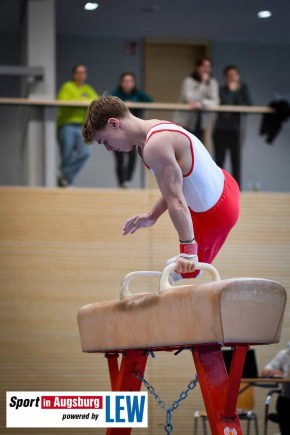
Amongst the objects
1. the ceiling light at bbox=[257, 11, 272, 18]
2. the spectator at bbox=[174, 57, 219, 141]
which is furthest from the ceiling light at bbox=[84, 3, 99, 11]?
the spectator at bbox=[174, 57, 219, 141]

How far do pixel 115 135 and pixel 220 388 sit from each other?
58.0 inches

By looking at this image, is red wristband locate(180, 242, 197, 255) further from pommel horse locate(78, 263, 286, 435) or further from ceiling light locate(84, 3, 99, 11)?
ceiling light locate(84, 3, 99, 11)

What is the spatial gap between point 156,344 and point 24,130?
5349 mm

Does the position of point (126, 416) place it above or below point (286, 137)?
below

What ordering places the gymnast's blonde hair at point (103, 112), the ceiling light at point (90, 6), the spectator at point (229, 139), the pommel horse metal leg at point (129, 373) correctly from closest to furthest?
the gymnast's blonde hair at point (103, 112), the pommel horse metal leg at point (129, 373), the spectator at point (229, 139), the ceiling light at point (90, 6)

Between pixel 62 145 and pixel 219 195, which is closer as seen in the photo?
pixel 219 195

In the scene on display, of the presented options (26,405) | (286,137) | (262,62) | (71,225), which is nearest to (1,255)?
(71,225)

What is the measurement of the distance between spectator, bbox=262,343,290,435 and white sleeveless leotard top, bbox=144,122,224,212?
14.2 ft

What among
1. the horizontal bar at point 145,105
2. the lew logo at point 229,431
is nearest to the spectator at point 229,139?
the horizontal bar at point 145,105

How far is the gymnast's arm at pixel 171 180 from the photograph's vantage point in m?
4.79

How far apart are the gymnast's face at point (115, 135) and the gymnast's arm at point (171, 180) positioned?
0.93 ft

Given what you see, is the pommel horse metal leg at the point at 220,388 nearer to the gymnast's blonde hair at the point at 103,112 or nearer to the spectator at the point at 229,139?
the gymnast's blonde hair at the point at 103,112

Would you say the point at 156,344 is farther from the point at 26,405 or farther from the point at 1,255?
the point at 1,255

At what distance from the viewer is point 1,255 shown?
10.0m
